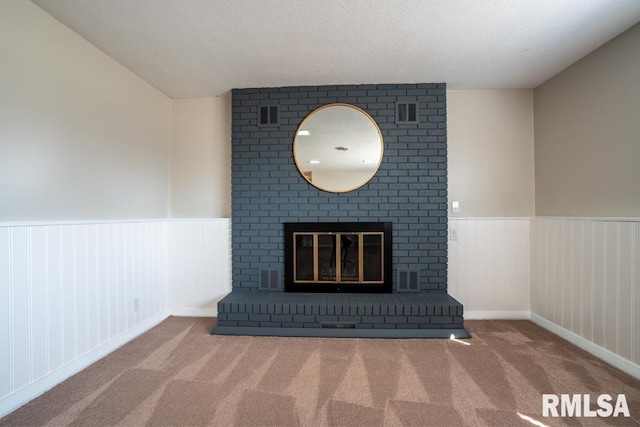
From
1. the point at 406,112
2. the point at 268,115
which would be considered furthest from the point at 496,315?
the point at 268,115

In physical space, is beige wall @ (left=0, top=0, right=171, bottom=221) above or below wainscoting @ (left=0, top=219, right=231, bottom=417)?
above

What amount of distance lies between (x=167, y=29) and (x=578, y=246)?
144 inches

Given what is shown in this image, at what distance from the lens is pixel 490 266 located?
2951 mm

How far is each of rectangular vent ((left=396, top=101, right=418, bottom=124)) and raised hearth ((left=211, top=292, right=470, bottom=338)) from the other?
A: 1835 millimetres

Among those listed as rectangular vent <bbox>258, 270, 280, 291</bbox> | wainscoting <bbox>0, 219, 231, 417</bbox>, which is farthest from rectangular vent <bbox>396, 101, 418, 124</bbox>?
wainscoting <bbox>0, 219, 231, 417</bbox>

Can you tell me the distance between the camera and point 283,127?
2971 millimetres

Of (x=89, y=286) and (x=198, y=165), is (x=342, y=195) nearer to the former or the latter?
(x=198, y=165)

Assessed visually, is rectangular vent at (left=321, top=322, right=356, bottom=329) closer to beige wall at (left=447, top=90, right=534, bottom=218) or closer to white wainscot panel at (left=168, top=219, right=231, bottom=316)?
white wainscot panel at (left=168, top=219, right=231, bottom=316)

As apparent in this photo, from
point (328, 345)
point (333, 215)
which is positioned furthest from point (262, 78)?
point (328, 345)

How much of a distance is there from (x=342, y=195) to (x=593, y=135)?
2.17 meters

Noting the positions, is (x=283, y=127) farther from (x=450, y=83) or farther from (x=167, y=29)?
(x=450, y=83)

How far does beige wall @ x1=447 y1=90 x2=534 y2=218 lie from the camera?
297 centimetres

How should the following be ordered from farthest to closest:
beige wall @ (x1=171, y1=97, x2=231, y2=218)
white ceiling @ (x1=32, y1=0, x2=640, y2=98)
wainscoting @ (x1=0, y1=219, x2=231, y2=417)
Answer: beige wall @ (x1=171, y1=97, x2=231, y2=218) → white ceiling @ (x1=32, y1=0, x2=640, y2=98) → wainscoting @ (x1=0, y1=219, x2=231, y2=417)

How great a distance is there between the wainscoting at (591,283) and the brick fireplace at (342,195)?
93 cm
